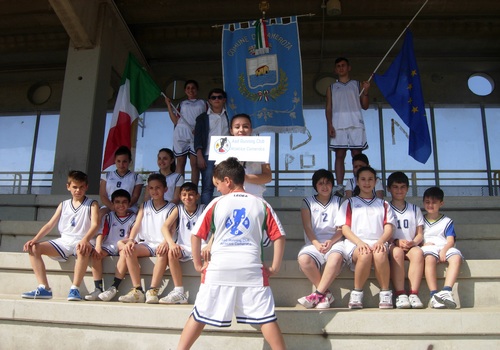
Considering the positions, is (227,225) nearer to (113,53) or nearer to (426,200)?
(426,200)

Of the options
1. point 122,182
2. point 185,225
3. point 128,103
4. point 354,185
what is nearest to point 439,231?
point 354,185

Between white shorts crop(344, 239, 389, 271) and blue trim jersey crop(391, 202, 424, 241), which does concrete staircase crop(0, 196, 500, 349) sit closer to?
white shorts crop(344, 239, 389, 271)

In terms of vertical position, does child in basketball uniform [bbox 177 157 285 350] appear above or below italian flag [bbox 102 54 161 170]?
below

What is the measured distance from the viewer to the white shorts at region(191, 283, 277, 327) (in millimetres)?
2527

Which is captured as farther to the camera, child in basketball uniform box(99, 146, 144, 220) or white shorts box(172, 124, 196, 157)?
white shorts box(172, 124, 196, 157)

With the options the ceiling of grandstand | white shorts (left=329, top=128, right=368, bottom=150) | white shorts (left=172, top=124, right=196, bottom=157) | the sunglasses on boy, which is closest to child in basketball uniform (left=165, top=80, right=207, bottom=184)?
white shorts (left=172, top=124, right=196, bottom=157)

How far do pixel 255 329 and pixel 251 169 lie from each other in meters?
1.12

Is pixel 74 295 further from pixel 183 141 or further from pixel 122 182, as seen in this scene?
pixel 183 141

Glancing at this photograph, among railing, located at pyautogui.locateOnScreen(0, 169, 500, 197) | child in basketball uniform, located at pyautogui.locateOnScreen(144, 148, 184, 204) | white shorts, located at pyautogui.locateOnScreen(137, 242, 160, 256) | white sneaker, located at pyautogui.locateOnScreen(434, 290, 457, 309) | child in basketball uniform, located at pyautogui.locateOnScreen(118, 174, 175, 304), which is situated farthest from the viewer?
railing, located at pyautogui.locateOnScreen(0, 169, 500, 197)

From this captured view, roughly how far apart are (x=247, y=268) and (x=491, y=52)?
8.72m

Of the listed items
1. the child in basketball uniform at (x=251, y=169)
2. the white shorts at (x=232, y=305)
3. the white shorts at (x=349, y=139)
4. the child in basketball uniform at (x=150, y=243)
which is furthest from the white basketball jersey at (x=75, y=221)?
the white shorts at (x=349, y=139)

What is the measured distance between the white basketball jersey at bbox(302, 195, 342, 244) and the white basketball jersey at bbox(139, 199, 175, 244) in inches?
45.6

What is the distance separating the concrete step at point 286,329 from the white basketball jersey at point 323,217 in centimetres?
81

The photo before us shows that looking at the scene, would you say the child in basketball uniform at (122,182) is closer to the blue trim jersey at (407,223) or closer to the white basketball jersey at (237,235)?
the white basketball jersey at (237,235)
